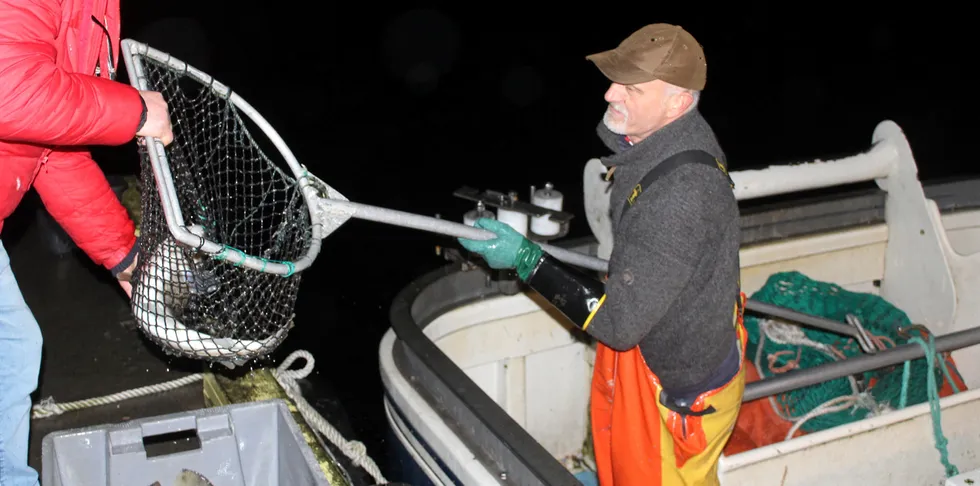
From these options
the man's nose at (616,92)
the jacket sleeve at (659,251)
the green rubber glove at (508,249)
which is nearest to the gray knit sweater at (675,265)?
the jacket sleeve at (659,251)

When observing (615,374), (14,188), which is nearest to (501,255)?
(615,374)

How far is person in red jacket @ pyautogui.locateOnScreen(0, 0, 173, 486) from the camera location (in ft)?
7.06

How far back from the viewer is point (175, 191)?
2.28 m

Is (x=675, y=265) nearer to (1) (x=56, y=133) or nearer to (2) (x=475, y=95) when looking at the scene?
(1) (x=56, y=133)

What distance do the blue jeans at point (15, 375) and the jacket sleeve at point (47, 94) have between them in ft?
1.82

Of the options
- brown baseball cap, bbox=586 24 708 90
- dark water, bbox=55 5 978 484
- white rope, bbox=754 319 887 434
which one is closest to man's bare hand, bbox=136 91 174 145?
brown baseball cap, bbox=586 24 708 90

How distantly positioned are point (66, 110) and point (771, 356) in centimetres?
308

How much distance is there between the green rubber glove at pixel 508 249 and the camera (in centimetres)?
280

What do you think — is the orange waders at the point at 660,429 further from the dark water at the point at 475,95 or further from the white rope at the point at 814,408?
the dark water at the point at 475,95

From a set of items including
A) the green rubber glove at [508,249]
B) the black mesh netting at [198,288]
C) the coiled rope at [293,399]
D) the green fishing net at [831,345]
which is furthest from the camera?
the green fishing net at [831,345]

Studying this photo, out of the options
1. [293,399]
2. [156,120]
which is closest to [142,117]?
[156,120]

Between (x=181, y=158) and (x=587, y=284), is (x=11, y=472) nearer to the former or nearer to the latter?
(x=181, y=158)

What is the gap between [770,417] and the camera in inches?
151

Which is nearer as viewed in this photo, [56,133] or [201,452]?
[56,133]
